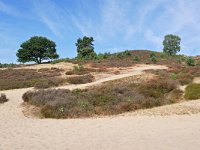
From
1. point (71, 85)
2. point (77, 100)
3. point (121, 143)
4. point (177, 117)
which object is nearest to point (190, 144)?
point (121, 143)

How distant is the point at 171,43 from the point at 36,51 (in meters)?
48.9

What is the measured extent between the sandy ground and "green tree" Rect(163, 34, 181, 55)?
89.4 meters

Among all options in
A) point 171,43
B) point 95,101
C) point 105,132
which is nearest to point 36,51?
point 171,43

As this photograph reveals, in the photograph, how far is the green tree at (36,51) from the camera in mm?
73000

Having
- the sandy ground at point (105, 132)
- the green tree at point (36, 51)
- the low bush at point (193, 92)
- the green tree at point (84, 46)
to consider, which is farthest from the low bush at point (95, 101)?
the green tree at point (84, 46)

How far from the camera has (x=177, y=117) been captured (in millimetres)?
15477

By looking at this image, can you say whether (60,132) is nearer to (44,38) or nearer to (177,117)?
(177,117)

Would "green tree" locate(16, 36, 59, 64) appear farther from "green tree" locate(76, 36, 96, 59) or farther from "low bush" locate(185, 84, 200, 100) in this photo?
"low bush" locate(185, 84, 200, 100)

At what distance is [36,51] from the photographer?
7275 centimetres

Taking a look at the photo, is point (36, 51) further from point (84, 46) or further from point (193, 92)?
point (193, 92)

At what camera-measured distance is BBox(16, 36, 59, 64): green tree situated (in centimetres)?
7300

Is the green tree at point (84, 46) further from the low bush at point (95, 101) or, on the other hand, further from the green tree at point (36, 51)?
the low bush at point (95, 101)

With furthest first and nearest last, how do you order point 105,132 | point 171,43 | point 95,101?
point 171,43 < point 95,101 < point 105,132

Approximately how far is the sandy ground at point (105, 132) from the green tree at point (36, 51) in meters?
56.7
